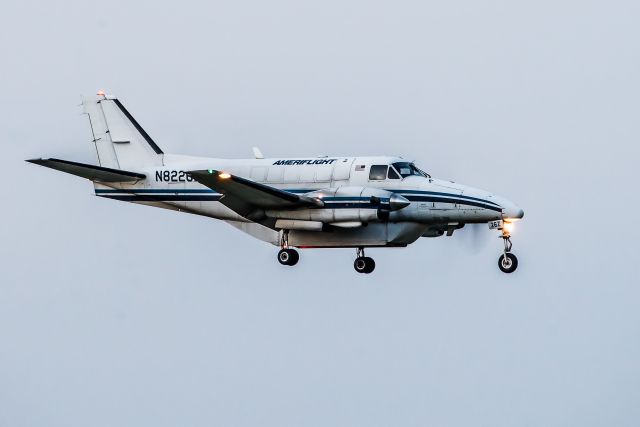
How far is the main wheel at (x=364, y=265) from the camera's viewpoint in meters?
45.1

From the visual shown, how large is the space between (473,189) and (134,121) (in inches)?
506

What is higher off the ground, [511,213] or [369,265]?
[511,213]

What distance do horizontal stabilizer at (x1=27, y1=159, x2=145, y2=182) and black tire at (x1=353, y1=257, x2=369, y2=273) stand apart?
7.89 metres

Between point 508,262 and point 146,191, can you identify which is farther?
point 146,191

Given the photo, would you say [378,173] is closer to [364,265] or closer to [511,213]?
[364,265]

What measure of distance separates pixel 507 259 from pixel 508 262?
0.31 feet

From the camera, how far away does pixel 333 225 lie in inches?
1713

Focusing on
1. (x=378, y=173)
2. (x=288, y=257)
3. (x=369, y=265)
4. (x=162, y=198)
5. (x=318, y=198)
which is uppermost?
(x=162, y=198)

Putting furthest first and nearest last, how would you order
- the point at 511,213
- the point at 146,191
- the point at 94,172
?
the point at 146,191
the point at 94,172
the point at 511,213

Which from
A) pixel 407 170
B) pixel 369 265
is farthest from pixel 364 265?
pixel 407 170

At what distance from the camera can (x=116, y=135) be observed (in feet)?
161

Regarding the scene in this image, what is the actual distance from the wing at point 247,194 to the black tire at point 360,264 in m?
2.89

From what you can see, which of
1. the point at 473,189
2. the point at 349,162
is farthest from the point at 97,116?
the point at 473,189

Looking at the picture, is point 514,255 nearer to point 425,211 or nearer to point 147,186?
point 425,211
